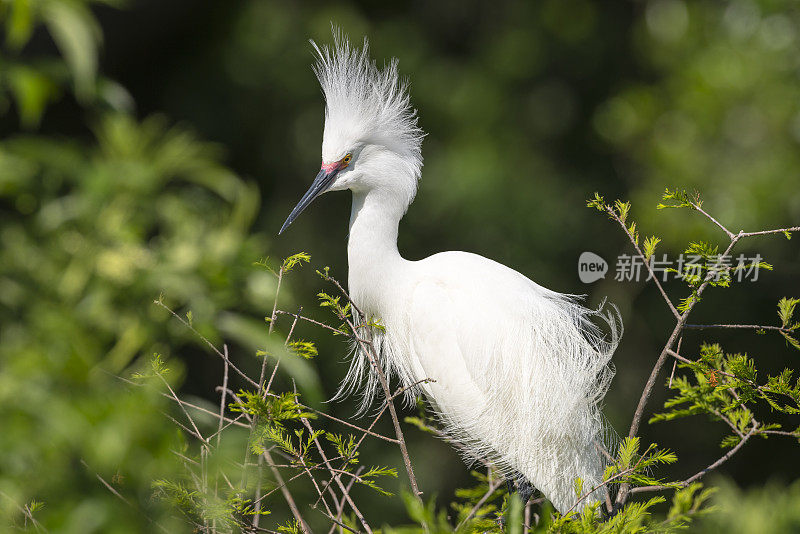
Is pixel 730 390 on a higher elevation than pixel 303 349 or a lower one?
higher

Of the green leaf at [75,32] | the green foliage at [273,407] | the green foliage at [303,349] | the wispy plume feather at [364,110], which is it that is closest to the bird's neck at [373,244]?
the wispy plume feather at [364,110]

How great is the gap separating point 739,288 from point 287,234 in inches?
95.4

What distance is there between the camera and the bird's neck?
1.77m

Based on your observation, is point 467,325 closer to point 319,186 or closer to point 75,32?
point 319,186

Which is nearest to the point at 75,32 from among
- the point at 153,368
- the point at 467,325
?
the point at 153,368

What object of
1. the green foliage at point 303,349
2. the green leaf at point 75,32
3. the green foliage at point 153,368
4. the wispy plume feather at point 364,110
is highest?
the wispy plume feather at point 364,110

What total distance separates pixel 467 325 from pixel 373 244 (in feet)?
0.86

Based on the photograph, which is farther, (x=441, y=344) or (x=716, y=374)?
(x=441, y=344)

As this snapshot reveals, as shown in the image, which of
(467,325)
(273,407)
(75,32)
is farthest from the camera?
(467,325)

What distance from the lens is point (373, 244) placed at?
1779 mm

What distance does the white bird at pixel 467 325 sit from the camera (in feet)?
5.61

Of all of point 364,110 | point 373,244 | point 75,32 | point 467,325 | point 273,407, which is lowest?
point 273,407

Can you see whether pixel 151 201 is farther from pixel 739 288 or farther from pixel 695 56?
pixel 739 288

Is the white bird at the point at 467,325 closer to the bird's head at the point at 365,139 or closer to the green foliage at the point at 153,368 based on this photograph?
the bird's head at the point at 365,139
